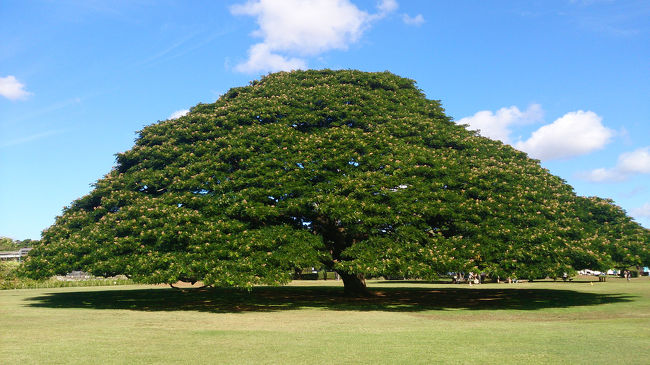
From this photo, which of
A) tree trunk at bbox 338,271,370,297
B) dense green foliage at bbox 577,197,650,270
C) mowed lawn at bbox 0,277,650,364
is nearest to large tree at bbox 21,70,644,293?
tree trunk at bbox 338,271,370,297

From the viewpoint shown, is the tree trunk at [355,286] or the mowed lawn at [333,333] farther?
the tree trunk at [355,286]

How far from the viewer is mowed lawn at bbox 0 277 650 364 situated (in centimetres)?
1128

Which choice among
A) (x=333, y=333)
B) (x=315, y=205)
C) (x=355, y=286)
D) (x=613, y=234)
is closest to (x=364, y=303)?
(x=355, y=286)

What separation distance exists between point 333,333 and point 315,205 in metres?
9.95

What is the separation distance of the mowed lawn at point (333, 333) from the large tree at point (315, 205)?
7.44ft

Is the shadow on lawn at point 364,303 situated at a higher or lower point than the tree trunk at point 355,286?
lower

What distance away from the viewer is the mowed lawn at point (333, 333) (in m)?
11.3

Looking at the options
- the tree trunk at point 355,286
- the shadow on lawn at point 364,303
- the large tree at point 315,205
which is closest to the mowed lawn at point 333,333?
the shadow on lawn at point 364,303

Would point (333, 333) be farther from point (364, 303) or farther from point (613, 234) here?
point (613, 234)

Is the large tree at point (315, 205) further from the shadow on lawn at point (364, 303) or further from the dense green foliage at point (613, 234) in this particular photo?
the shadow on lawn at point (364, 303)

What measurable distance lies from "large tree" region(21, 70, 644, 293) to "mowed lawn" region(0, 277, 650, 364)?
2.27 meters

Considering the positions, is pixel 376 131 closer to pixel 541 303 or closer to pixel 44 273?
pixel 541 303

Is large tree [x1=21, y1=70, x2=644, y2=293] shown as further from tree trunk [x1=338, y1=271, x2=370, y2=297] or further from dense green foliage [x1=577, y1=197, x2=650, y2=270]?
dense green foliage [x1=577, y1=197, x2=650, y2=270]

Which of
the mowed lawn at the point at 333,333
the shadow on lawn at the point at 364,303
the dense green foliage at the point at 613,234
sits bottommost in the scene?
the shadow on lawn at the point at 364,303
